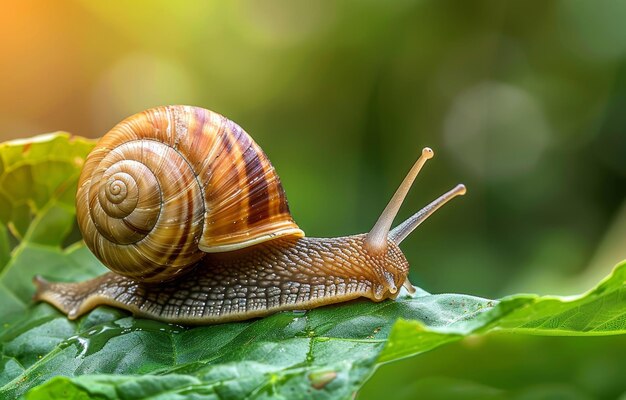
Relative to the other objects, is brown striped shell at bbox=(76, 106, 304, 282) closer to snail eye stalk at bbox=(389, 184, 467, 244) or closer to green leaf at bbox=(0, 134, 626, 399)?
green leaf at bbox=(0, 134, 626, 399)

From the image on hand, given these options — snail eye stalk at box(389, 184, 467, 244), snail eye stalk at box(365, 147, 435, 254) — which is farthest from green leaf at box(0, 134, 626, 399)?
snail eye stalk at box(389, 184, 467, 244)

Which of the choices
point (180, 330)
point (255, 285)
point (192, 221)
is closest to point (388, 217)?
point (255, 285)

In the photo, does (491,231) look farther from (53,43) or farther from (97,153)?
(53,43)

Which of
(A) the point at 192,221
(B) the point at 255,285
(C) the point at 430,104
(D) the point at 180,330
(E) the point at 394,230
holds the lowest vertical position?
(D) the point at 180,330

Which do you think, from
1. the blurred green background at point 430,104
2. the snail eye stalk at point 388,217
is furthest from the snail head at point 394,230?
the blurred green background at point 430,104

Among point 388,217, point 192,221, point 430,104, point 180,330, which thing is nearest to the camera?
point 180,330

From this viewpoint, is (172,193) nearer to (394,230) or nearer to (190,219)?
(190,219)
